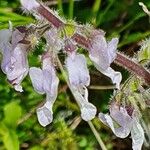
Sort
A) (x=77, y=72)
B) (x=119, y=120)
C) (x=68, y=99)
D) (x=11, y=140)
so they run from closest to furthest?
(x=77, y=72) < (x=119, y=120) < (x=11, y=140) < (x=68, y=99)

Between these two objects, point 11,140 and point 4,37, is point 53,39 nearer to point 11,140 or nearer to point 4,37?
point 4,37

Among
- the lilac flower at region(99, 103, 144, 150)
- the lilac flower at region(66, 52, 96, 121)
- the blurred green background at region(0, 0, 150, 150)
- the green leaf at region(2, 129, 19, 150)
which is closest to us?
the lilac flower at region(66, 52, 96, 121)

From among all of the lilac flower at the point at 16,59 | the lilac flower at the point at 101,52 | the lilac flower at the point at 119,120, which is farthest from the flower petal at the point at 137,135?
the lilac flower at the point at 16,59

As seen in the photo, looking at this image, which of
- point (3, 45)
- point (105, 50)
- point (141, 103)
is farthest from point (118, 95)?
point (3, 45)

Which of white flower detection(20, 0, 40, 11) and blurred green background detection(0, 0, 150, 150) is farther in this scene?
blurred green background detection(0, 0, 150, 150)

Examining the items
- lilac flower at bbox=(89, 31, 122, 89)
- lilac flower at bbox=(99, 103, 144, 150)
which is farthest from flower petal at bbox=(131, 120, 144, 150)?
lilac flower at bbox=(89, 31, 122, 89)

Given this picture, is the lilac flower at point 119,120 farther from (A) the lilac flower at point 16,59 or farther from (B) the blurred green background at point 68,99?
(B) the blurred green background at point 68,99

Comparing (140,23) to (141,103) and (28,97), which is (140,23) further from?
(141,103)

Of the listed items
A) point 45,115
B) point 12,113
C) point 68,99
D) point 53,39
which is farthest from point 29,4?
point 68,99

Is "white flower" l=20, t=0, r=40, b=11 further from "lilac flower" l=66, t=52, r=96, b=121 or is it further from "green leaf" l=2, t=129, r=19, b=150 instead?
"green leaf" l=2, t=129, r=19, b=150
